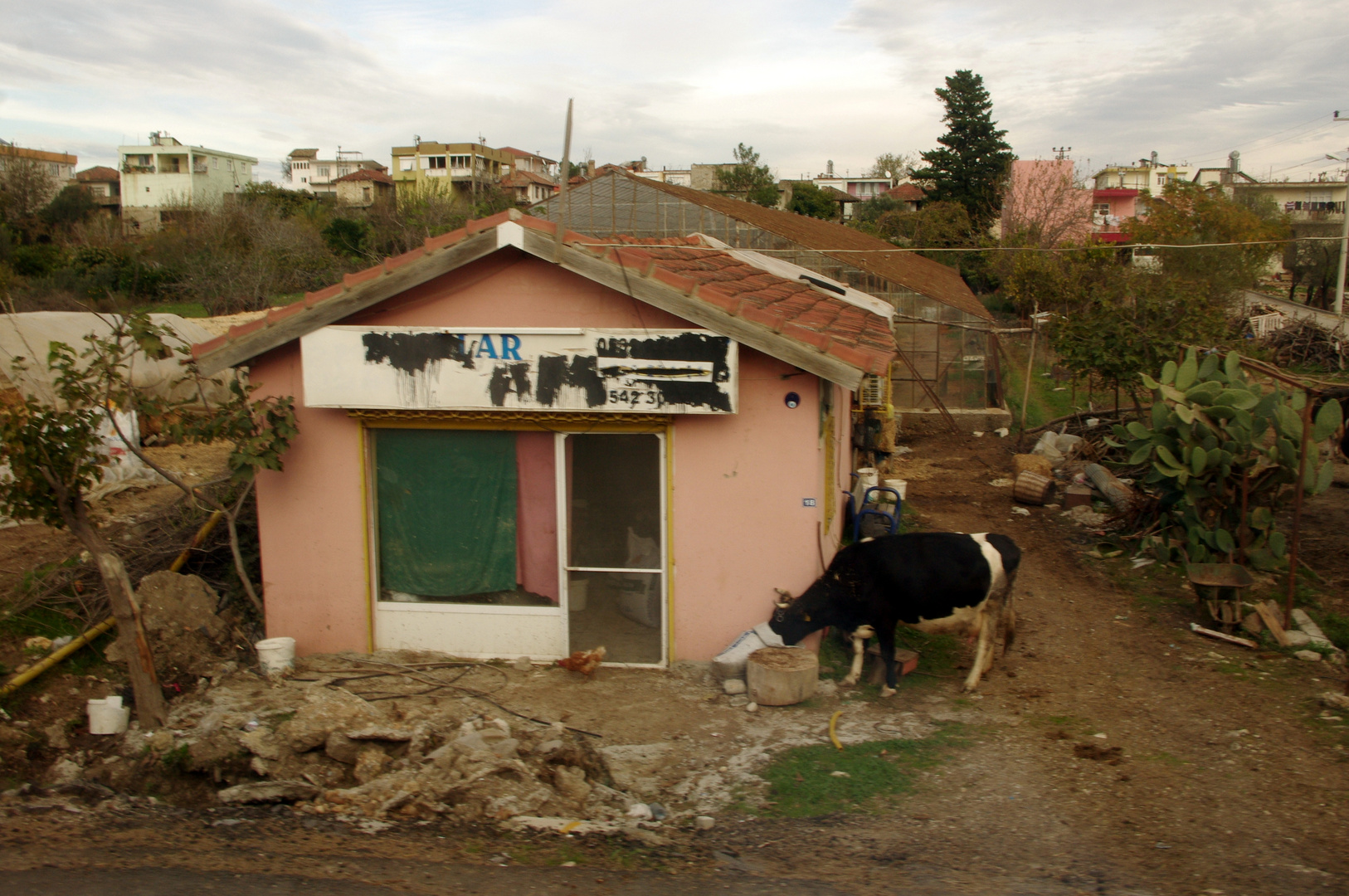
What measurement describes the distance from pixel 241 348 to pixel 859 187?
84.7m

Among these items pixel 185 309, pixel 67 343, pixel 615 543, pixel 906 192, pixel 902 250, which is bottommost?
pixel 615 543

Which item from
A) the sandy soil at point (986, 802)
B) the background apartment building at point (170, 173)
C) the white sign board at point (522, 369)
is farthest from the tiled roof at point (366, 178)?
the sandy soil at point (986, 802)

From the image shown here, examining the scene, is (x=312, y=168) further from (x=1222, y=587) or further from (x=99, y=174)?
(x=1222, y=587)

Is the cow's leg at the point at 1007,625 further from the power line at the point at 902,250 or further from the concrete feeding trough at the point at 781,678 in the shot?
the power line at the point at 902,250

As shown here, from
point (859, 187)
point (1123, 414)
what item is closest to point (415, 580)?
point (1123, 414)

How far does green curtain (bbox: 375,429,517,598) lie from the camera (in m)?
7.58

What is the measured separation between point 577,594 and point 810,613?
1958 millimetres

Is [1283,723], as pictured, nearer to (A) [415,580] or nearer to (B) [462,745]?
(B) [462,745]

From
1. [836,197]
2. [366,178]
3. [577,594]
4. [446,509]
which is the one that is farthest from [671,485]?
[366,178]

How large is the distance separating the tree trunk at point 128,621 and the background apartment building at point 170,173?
66.4 metres

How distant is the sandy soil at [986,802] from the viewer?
4.80 meters

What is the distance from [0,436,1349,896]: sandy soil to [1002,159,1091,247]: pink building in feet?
127

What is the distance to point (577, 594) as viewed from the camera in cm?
761

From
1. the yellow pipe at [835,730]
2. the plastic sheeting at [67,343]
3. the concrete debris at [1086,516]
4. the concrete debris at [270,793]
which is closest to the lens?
the concrete debris at [270,793]
